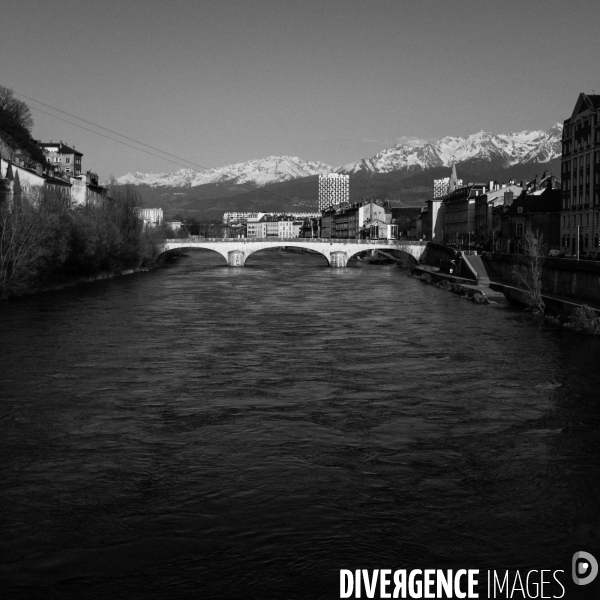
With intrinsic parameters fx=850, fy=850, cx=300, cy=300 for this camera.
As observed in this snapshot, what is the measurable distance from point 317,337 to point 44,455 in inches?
605

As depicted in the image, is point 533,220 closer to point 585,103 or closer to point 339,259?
point 585,103

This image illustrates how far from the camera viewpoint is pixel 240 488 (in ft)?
40.5

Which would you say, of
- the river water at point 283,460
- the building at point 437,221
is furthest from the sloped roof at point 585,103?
the building at point 437,221

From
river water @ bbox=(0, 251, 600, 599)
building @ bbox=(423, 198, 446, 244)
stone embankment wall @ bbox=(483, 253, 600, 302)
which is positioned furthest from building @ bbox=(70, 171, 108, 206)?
river water @ bbox=(0, 251, 600, 599)

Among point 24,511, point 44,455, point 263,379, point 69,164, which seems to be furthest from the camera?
point 69,164

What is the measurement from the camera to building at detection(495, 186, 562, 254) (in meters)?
60.0

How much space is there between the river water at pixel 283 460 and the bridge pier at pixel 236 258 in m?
53.6

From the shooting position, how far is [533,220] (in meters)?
62.9

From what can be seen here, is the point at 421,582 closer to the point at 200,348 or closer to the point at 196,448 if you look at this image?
the point at 196,448

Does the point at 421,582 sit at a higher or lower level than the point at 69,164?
lower

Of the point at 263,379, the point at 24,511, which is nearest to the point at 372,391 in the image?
the point at 263,379
